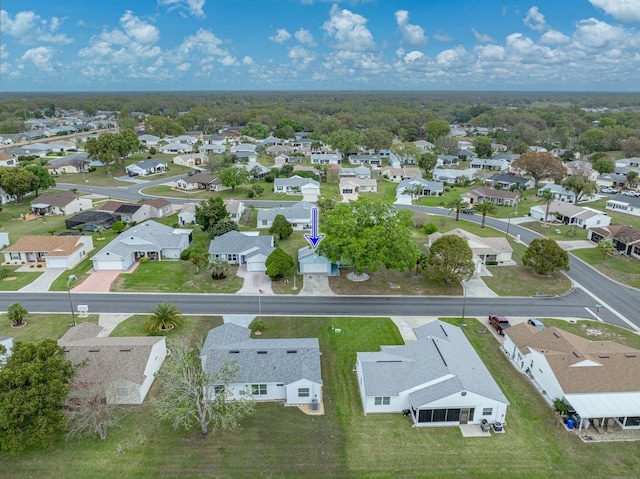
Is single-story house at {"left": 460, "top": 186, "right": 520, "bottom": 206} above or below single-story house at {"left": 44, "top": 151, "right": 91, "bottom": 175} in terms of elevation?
below

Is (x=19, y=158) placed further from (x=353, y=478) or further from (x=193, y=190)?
(x=353, y=478)

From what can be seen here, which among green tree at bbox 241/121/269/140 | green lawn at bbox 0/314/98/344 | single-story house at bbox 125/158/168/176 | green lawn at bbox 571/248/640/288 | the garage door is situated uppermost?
green tree at bbox 241/121/269/140

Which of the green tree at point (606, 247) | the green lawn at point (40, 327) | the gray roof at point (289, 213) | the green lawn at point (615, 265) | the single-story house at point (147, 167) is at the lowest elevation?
the green lawn at point (40, 327)

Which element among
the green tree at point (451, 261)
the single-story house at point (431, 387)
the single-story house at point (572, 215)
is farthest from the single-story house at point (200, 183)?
the single-story house at point (431, 387)

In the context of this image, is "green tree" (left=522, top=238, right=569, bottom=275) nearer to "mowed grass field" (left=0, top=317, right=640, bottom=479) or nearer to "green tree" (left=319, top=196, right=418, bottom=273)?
"green tree" (left=319, top=196, right=418, bottom=273)

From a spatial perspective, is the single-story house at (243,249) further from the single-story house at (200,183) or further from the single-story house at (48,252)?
the single-story house at (200,183)

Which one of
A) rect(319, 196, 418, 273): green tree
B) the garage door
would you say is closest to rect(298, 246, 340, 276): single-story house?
the garage door

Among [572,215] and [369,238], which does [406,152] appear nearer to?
[572,215]

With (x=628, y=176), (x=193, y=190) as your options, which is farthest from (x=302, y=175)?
(x=628, y=176)
